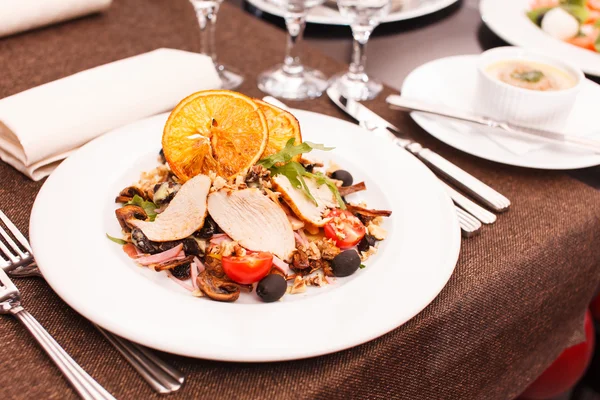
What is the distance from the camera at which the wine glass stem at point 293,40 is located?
5.15ft

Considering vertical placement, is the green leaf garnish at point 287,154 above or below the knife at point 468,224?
above

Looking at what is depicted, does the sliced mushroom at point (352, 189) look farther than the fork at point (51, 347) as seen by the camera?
Yes

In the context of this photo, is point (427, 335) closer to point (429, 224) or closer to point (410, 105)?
point (429, 224)

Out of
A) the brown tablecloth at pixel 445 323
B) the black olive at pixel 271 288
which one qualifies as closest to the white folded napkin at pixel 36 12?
the brown tablecloth at pixel 445 323

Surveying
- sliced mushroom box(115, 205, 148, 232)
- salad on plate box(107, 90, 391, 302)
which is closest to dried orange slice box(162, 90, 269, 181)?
salad on plate box(107, 90, 391, 302)

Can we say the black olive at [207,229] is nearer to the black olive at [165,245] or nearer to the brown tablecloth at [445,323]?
the black olive at [165,245]

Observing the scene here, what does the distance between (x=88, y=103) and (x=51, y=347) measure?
64 centimetres

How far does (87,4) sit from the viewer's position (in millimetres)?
1859

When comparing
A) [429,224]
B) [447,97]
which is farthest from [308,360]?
[447,97]

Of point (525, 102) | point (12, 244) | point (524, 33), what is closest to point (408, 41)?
point (524, 33)

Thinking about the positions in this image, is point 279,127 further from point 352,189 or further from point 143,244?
point 143,244

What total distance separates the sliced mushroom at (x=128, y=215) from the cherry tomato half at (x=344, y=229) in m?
0.33

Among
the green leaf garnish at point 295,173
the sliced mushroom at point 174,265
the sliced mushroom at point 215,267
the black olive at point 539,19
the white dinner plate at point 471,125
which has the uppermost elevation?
the green leaf garnish at point 295,173

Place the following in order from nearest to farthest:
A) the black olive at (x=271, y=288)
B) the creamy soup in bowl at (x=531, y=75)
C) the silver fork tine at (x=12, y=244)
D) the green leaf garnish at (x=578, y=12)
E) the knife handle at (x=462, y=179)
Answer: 1. the black olive at (x=271, y=288)
2. the silver fork tine at (x=12, y=244)
3. the knife handle at (x=462, y=179)
4. the creamy soup in bowl at (x=531, y=75)
5. the green leaf garnish at (x=578, y=12)
